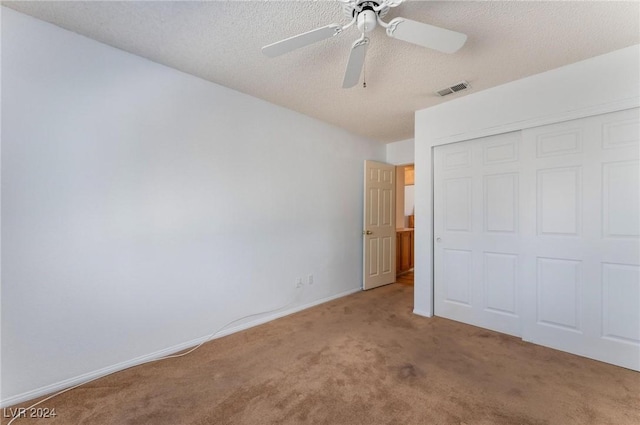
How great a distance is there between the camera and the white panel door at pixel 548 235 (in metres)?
2.10

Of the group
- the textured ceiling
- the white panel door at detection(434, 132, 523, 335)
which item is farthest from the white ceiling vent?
the white panel door at detection(434, 132, 523, 335)

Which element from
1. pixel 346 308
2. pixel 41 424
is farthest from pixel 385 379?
pixel 41 424

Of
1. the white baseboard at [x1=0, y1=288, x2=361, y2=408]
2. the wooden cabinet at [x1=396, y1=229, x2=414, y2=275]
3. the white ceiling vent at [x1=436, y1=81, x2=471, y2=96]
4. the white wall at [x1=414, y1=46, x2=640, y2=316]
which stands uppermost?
the white ceiling vent at [x1=436, y1=81, x2=471, y2=96]

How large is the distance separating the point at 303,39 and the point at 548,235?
2693 millimetres

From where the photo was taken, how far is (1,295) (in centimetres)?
168

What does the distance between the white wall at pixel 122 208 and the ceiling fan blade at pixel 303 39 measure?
1227 millimetres

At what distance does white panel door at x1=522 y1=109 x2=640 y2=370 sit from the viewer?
2.07 m

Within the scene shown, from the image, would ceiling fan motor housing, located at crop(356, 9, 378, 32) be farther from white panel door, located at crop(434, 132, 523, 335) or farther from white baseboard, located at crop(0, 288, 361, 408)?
white baseboard, located at crop(0, 288, 361, 408)

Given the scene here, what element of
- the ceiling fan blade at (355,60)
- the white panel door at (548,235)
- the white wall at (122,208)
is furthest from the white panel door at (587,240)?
the white wall at (122,208)

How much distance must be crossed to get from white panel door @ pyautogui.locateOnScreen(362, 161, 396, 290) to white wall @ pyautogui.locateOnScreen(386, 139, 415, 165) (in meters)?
0.17

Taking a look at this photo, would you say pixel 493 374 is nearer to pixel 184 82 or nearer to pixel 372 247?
pixel 372 247

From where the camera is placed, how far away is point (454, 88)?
2701 millimetres

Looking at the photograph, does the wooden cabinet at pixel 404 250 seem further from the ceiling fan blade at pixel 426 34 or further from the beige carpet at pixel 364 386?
the ceiling fan blade at pixel 426 34

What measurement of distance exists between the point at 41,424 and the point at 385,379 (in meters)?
2.17
